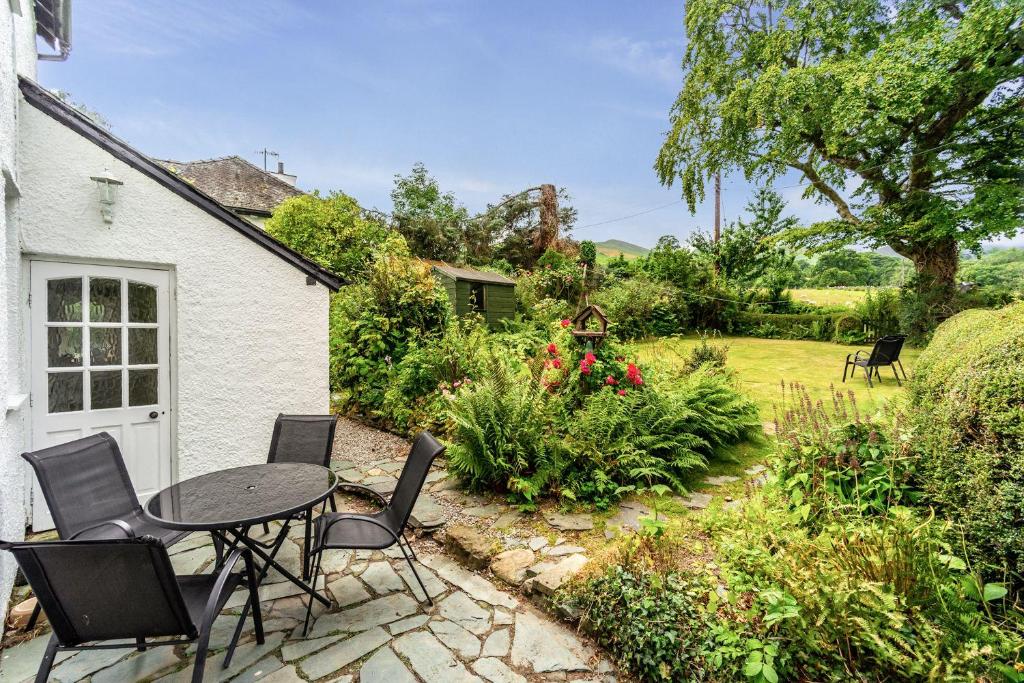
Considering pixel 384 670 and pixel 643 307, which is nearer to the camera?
pixel 384 670

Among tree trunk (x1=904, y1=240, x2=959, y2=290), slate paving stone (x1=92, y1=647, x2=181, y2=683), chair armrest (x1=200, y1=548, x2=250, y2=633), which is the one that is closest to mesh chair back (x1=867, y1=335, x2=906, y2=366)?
tree trunk (x1=904, y1=240, x2=959, y2=290)

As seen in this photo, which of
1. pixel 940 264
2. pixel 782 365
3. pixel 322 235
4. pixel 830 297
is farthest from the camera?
pixel 830 297

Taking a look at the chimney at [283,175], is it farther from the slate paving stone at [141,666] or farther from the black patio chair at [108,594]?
the black patio chair at [108,594]

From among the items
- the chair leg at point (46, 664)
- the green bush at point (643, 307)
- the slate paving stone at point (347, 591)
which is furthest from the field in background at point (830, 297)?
the chair leg at point (46, 664)

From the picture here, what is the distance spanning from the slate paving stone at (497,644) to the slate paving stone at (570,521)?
117 centimetres

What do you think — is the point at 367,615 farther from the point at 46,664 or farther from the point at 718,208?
the point at 718,208

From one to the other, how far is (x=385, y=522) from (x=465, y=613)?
31.0 inches

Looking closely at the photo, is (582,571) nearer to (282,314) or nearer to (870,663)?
(870,663)

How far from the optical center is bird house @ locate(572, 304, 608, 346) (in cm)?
520

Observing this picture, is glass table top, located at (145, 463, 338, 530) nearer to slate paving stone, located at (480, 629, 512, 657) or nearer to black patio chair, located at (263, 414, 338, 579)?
black patio chair, located at (263, 414, 338, 579)

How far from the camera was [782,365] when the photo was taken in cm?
1134

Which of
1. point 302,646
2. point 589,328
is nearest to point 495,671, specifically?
point 302,646

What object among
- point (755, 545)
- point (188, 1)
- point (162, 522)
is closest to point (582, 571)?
point (755, 545)

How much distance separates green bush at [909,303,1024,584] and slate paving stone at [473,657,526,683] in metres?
2.21
